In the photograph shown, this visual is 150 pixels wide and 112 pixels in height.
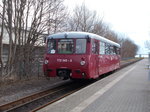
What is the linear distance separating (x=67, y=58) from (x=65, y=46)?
76 centimetres

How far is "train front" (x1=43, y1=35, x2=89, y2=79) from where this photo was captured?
11.6 m

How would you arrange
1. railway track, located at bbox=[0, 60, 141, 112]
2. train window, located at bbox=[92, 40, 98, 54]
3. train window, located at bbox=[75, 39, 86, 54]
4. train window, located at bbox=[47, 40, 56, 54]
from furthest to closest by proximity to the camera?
1. train window, located at bbox=[47, 40, 56, 54]
2. train window, located at bbox=[92, 40, 98, 54]
3. train window, located at bbox=[75, 39, 86, 54]
4. railway track, located at bbox=[0, 60, 141, 112]

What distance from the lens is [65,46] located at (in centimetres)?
1224

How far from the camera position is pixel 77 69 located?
1162 cm

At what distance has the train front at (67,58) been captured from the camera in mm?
11578

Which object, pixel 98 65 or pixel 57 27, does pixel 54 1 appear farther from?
pixel 98 65

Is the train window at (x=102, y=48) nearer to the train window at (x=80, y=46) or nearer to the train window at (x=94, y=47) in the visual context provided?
the train window at (x=94, y=47)

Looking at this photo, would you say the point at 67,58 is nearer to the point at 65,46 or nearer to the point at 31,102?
the point at 65,46

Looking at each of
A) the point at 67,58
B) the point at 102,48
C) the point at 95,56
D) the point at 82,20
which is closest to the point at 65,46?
the point at 67,58

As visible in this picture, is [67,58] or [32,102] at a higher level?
[67,58]

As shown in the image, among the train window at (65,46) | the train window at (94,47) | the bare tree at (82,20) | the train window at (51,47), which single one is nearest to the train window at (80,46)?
the train window at (65,46)

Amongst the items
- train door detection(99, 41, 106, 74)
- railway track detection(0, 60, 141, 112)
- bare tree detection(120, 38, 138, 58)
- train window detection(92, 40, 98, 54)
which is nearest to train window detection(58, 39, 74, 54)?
train window detection(92, 40, 98, 54)

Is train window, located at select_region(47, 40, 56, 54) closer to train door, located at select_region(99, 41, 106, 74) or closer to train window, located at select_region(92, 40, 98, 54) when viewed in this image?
train window, located at select_region(92, 40, 98, 54)

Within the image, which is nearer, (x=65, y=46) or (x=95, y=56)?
(x=65, y=46)
